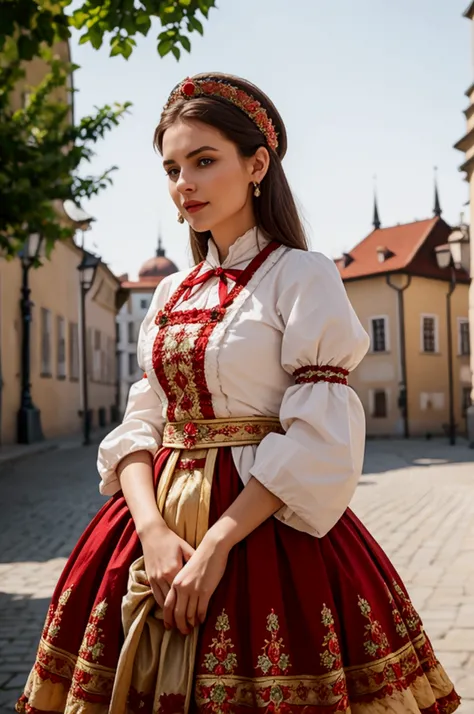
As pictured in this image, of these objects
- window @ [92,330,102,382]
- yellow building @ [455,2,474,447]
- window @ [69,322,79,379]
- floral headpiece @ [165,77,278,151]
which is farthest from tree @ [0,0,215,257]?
window @ [92,330,102,382]

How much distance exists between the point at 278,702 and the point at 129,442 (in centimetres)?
76

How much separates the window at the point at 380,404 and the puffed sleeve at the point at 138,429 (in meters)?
34.7

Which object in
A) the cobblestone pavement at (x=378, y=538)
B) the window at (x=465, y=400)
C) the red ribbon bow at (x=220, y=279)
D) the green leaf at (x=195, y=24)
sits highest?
the green leaf at (x=195, y=24)

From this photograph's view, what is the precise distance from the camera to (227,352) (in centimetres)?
220

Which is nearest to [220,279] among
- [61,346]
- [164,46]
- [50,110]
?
[164,46]

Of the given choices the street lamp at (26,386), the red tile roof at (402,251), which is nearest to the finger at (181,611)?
the street lamp at (26,386)

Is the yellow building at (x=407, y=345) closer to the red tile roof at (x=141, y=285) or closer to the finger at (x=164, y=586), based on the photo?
the finger at (x=164, y=586)

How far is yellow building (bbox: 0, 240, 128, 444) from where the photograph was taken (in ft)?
65.9

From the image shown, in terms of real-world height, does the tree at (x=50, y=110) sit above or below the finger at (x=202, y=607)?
above

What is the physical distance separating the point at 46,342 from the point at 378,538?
1810cm

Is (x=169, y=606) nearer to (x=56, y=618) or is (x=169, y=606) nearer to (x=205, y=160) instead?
(x=56, y=618)

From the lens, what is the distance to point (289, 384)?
2240 millimetres

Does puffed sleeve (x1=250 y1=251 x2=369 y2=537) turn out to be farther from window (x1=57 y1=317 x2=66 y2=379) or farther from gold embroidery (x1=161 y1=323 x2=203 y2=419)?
window (x1=57 y1=317 x2=66 y2=379)

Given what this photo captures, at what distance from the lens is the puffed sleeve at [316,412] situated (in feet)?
6.73
